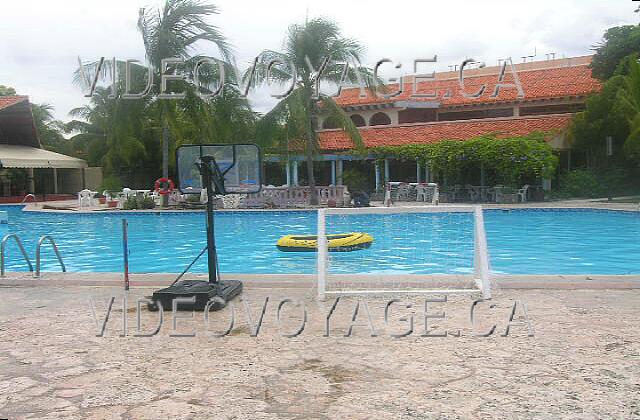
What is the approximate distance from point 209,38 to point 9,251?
1058 centimetres

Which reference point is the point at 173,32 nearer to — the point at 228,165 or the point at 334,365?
the point at 228,165

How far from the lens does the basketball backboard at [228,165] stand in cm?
634

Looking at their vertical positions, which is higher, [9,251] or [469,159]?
[469,159]

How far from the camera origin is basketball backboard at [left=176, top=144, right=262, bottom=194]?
6.34 meters

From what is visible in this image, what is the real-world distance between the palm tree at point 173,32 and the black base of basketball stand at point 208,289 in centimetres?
1616

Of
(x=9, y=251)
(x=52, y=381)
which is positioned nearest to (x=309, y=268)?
(x=52, y=381)

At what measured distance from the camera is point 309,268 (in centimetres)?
1055

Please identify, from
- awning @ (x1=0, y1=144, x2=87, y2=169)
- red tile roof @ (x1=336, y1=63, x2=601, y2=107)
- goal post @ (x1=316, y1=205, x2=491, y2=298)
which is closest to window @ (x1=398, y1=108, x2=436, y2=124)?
red tile roof @ (x1=336, y1=63, x2=601, y2=107)

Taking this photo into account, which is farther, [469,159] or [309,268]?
[469,159]

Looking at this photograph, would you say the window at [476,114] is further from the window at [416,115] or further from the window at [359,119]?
the window at [359,119]

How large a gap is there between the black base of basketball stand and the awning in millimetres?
25589

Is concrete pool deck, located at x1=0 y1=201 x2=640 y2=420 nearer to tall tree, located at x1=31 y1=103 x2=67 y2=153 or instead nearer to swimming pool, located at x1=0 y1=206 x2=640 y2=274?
swimming pool, located at x1=0 y1=206 x2=640 y2=274

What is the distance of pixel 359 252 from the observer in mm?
8852

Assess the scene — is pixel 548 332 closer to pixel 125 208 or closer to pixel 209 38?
pixel 209 38
